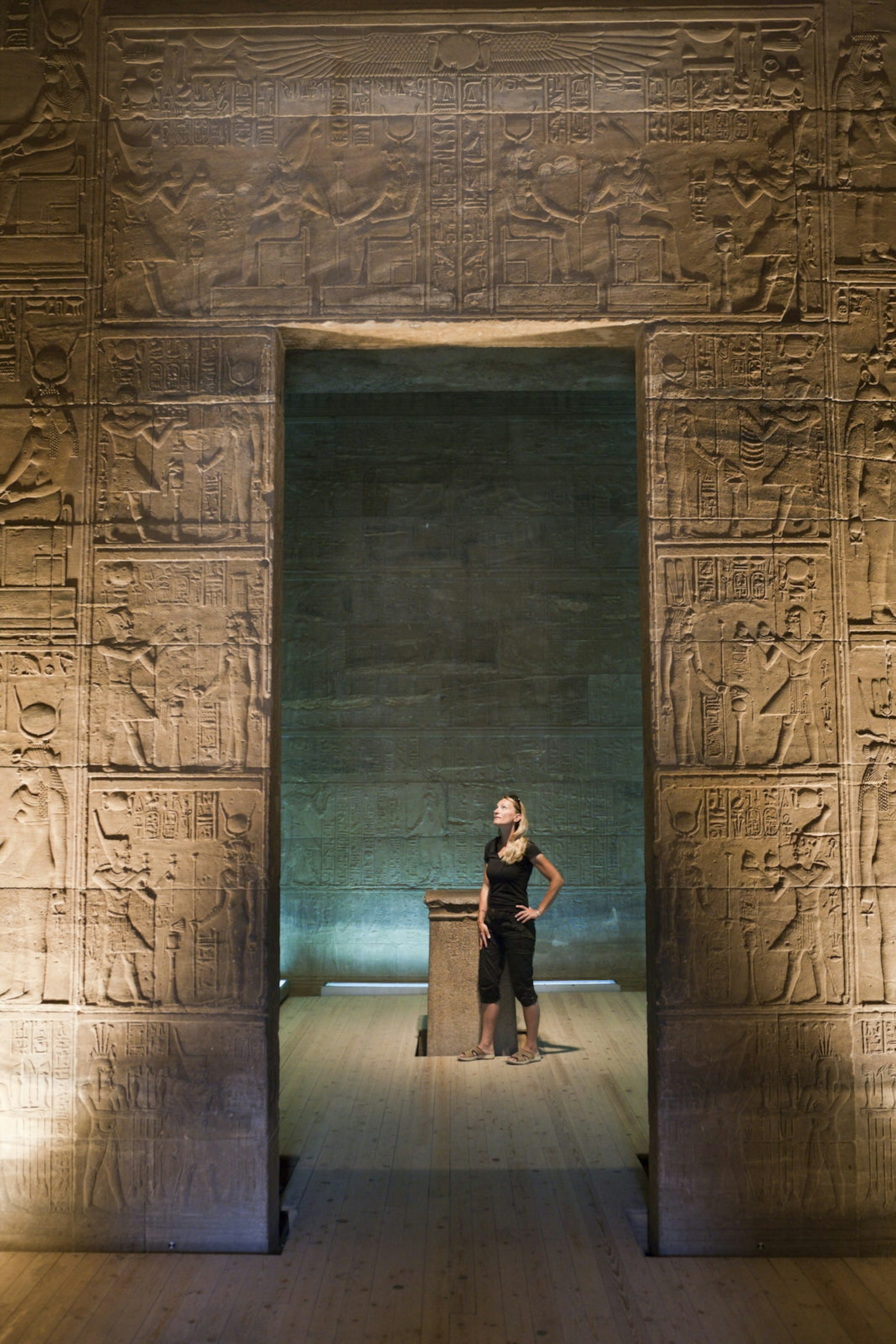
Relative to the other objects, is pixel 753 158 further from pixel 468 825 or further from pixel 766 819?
pixel 468 825

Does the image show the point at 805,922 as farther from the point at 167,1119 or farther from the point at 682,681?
the point at 167,1119

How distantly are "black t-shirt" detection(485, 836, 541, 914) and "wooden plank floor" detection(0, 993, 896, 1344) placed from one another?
4.41ft

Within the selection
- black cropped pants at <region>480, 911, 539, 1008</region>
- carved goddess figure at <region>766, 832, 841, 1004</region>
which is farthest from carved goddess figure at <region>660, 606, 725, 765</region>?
black cropped pants at <region>480, 911, 539, 1008</region>

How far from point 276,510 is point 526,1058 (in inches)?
166

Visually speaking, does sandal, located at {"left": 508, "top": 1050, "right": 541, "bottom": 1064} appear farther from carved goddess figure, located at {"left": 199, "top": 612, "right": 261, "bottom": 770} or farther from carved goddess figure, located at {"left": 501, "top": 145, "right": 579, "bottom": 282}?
carved goddess figure, located at {"left": 501, "top": 145, "right": 579, "bottom": 282}

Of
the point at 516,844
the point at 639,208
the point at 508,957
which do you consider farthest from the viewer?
the point at 508,957

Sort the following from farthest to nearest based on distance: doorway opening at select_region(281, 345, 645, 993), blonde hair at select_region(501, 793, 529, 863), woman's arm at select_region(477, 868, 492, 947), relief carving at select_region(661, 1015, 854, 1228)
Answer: doorway opening at select_region(281, 345, 645, 993) → woman's arm at select_region(477, 868, 492, 947) → blonde hair at select_region(501, 793, 529, 863) → relief carving at select_region(661, 1015, 854, 1228)

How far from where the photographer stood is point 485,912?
22.4 feet

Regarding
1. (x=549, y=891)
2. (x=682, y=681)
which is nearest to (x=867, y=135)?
(x=682, y=681)

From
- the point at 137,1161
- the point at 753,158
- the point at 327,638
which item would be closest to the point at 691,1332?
the point at 137,1161

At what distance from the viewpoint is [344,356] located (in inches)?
185

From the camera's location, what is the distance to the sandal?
22.4 ft

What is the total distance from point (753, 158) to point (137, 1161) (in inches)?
194

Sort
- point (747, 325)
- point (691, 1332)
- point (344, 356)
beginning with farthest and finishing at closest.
Result: point (344, 356) < point (747, 325) < point (691, 1332)
